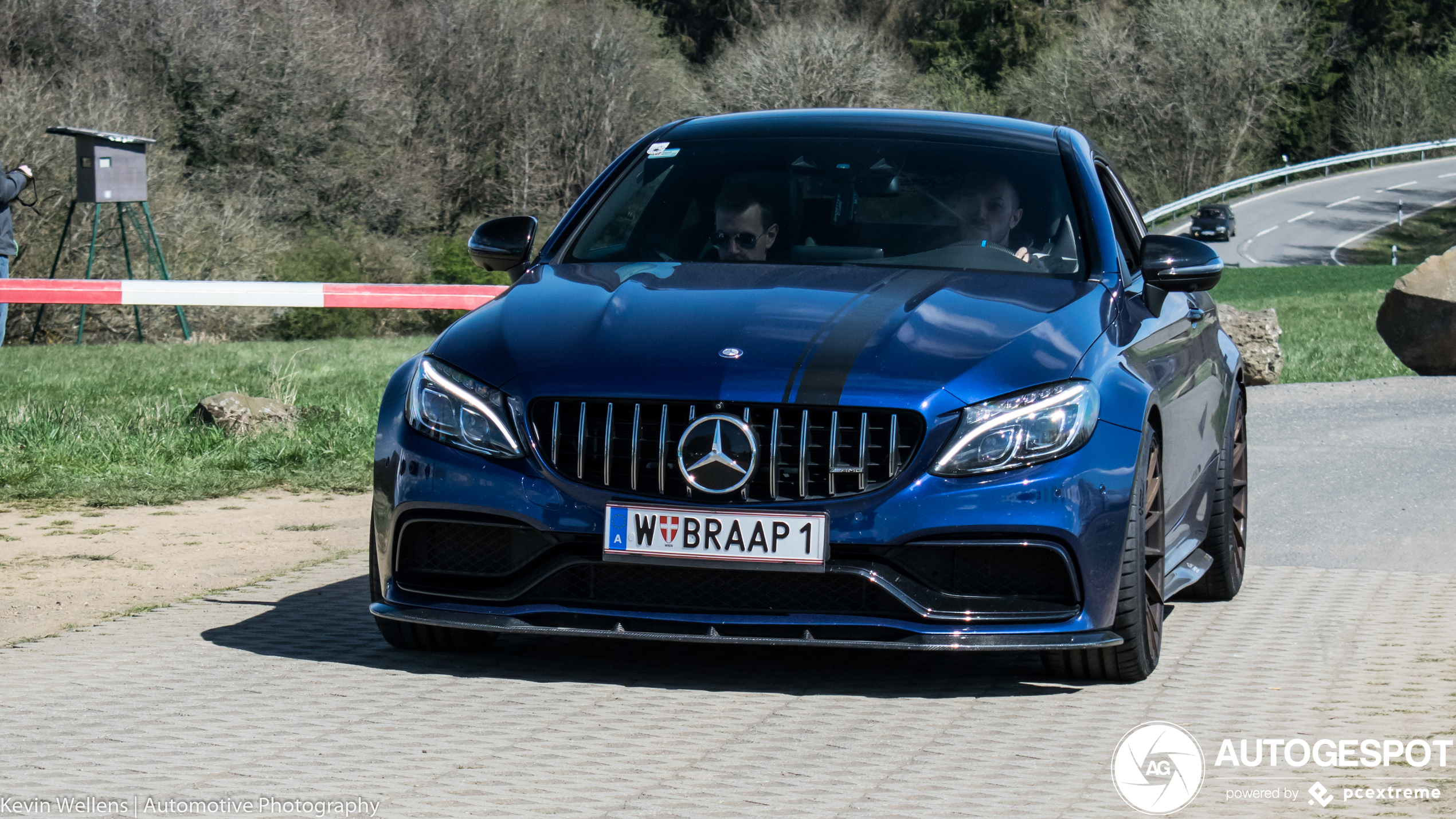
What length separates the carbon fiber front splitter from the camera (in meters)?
→ 4.63

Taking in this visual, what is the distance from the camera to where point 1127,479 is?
15.7 feet

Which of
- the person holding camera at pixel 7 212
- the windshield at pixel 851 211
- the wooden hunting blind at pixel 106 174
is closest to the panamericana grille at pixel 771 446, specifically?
the windshield at pixel 851 211

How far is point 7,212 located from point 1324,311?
20.4 meters

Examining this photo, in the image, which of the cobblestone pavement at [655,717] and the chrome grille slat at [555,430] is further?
the chrome grille slat at [555,430]

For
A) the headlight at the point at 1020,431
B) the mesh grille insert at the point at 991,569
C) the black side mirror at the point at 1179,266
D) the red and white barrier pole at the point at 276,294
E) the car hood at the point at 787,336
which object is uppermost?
the black side mirror at the point at 1179,266

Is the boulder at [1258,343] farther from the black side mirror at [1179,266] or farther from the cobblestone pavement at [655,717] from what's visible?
the black side mirror at [1179,266]

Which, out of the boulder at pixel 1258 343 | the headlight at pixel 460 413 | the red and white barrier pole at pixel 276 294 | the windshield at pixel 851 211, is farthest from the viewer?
the boulder at pixel 1258 343

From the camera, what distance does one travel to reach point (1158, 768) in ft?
13.7

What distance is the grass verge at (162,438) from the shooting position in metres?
9.12

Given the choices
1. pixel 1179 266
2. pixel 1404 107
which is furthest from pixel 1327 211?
pixel 1179 266

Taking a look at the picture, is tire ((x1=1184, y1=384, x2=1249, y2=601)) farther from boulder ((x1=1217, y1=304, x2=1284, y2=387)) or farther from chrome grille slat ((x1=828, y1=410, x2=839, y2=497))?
boulder ((x1=1217, y1=304, x2=1284, y2=387))

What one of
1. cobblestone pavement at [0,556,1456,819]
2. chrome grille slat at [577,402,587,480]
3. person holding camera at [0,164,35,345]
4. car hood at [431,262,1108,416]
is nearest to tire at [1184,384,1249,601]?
cobblestone pavement at [0,556,1456,819]

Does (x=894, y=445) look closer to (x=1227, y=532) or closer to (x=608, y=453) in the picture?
(x=608, y=453)

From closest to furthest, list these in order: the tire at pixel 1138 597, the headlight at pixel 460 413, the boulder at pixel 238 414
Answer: the headlight at pixel 460 413 < the tire at pixel 1138 597 < the boulder at pixel 238 414
